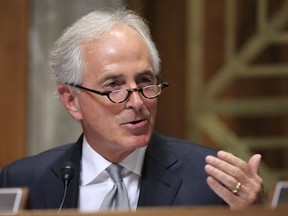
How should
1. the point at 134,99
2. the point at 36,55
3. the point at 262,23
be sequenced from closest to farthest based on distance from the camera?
the point at 134,99 → the point at 36,55 → the point at 262,23

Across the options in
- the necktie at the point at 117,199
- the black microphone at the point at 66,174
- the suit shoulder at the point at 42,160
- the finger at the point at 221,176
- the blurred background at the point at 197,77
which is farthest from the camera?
the blurred background at the point at 197,77

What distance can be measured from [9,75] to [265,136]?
1530mm

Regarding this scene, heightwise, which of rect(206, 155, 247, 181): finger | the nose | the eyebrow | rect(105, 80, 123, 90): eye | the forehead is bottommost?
rect(206, 155, 247, 181): finger

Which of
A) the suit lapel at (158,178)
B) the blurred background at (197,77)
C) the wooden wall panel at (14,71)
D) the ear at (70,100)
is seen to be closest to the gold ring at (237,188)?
the suit lapel at (158,178)

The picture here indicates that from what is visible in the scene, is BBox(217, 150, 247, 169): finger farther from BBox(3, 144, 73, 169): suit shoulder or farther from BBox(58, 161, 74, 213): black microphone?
BBox(3, 144, 73, 169): suit shoulder

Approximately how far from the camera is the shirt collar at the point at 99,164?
2.74 metres

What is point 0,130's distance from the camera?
14.0 ft

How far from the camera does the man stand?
8.74ft

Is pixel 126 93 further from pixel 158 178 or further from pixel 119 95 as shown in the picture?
pixel 158 178

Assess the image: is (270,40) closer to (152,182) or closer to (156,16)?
(156,16)

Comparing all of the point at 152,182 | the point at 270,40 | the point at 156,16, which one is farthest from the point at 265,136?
the point at 152,182

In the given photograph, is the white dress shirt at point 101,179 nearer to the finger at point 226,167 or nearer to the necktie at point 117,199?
the necktie at point 117,199

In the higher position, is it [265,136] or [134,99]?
[134,99]

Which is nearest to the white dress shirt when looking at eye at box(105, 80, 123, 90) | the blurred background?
eye at box(105, 80, 123, 90)
